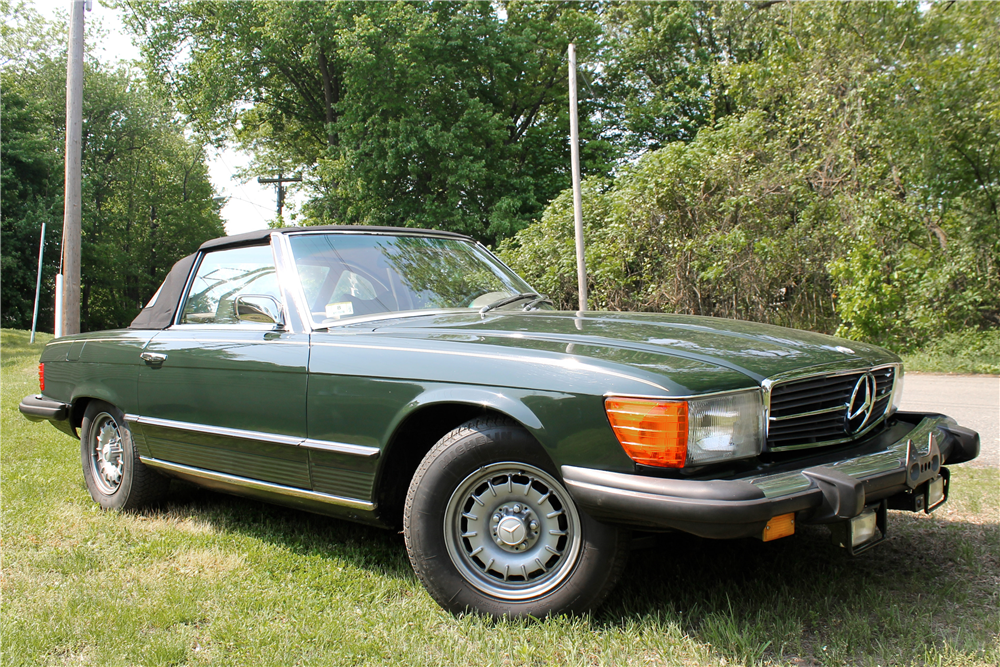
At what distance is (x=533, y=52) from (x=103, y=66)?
26.8 metres

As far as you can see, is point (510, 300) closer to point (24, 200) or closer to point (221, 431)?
point (221, 431)

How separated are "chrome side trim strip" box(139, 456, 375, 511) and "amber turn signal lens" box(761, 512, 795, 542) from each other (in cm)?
151

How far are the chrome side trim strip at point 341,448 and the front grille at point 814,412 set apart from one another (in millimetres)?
1477

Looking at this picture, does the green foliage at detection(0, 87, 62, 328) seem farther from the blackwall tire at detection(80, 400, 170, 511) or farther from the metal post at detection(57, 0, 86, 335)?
the blackwall tire at detection(80, 400, 170, 511)

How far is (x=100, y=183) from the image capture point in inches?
1593

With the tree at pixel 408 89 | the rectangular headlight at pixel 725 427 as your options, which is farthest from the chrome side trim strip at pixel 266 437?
the tree at pixel 408 89

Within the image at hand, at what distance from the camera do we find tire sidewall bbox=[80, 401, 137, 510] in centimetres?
411

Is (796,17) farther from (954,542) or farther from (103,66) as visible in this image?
(103,66)

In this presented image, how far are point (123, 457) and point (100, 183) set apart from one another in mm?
42636

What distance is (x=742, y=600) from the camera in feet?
9.09

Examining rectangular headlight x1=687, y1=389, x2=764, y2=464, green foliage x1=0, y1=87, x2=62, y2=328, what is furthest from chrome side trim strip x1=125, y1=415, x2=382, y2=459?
green foliage x1=0, y1=87, x2=62, y2=328

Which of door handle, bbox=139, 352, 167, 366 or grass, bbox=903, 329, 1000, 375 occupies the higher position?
door handle, bbox=139, 352, 167, 366

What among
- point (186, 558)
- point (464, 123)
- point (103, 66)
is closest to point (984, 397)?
point (186, 558)

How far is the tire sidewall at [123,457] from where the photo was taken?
4.11 metres
